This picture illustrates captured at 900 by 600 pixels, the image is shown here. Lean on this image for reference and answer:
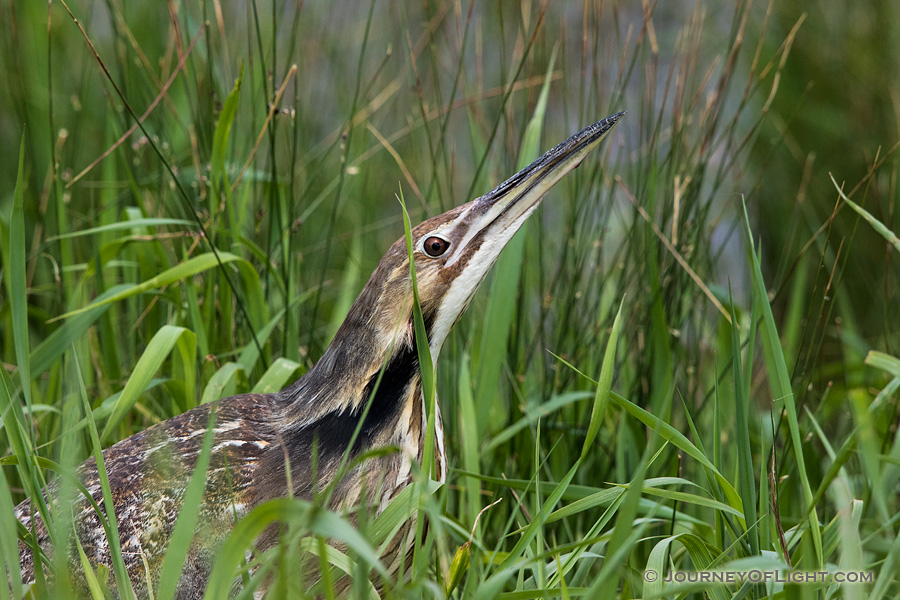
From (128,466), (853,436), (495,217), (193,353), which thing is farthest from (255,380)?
(853,436)

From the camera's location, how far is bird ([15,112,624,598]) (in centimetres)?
185

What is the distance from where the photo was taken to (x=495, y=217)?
2029 mm

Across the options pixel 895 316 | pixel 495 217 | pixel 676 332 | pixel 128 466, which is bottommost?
pixel 895 316

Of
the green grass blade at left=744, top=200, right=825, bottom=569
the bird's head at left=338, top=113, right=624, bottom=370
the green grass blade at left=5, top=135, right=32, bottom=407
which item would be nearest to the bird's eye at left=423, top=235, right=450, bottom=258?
the bird's head at left=338, top=113, right=624, bottom=370

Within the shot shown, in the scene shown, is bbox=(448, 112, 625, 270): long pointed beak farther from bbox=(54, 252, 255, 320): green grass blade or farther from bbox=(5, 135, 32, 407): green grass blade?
bbox=(5, 135, 32, 407): green grass blade

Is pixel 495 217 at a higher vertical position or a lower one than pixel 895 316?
higher

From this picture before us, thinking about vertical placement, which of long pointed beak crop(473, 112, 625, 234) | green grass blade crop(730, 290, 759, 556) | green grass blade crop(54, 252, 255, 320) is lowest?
green grass blade crop(730, 290, 759, 556)

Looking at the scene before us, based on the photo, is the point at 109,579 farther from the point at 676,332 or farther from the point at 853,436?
the point at 676,332

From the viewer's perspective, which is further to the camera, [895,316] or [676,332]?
[895,316]

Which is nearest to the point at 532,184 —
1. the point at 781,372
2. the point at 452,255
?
the point at 452,255

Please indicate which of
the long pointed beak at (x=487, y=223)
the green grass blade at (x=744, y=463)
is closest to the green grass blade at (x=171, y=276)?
the long pointed beak at (x=487, y=223)

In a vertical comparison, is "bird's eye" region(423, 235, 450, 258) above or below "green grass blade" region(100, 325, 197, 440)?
above

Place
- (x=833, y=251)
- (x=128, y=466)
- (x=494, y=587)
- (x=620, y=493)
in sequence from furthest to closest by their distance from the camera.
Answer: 1. (x=833, y=251)
2. (x=128, y=466)
3. (x=620, y=493)
4. (x=494, y=587)

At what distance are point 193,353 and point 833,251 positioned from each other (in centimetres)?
326
